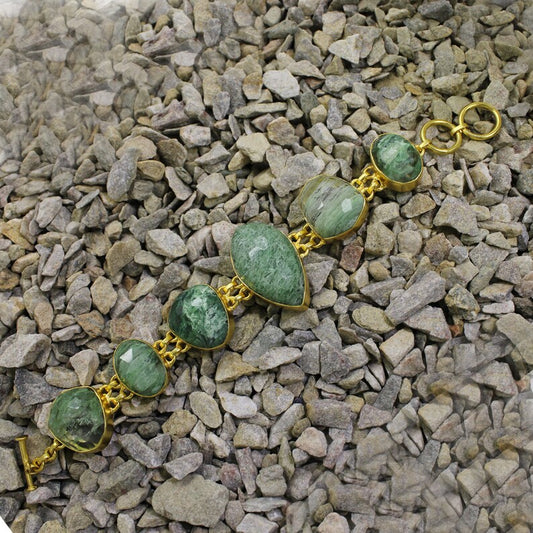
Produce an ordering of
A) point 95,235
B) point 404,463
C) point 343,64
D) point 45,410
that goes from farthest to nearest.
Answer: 1. point 343,64
2. point 95,235
3. point 45,410
4. point 404,463

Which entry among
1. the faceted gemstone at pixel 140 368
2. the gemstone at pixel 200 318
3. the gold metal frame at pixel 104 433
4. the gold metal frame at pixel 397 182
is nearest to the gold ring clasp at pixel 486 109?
the gold metal frame at pixel 397 182

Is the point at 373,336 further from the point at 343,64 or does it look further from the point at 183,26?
the point at 183,26

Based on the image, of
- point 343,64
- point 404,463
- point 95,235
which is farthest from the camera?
point 343,64

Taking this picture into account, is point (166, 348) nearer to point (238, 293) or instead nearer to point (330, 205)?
point (238, 293)

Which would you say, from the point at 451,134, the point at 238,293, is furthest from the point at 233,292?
the point at 451,134

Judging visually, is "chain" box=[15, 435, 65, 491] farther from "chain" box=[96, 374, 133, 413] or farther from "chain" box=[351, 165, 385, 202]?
"chain" box=[351, 165, 385, 202]

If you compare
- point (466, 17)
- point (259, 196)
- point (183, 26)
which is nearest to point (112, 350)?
point (259, 196)

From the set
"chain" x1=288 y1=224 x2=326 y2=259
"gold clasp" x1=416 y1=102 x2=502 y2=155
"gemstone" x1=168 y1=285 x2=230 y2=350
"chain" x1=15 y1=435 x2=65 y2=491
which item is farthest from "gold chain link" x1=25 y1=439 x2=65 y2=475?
"gold clasp" x1=416 y1=102 x2=502 y2=155
